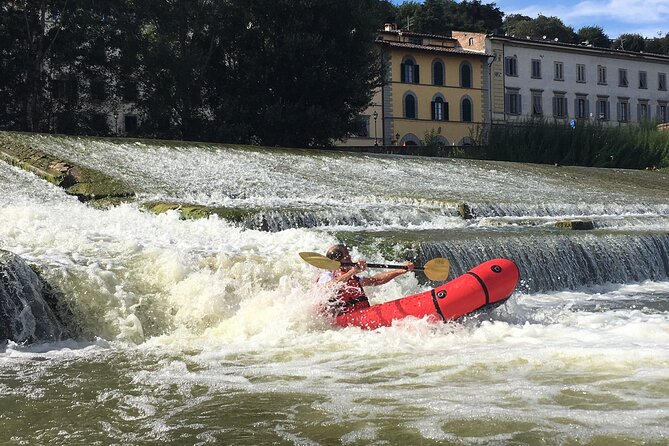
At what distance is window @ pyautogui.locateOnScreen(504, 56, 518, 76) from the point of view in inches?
1906

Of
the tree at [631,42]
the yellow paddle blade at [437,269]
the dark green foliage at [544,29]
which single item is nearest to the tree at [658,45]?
the tree at [631,42]

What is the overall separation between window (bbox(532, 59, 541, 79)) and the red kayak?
44.2m

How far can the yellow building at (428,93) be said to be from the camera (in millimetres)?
43969

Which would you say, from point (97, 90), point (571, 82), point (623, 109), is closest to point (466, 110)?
point (571, 82)

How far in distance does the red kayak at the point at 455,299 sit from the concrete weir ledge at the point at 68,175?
22.6 feet

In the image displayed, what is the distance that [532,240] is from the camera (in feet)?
35.4

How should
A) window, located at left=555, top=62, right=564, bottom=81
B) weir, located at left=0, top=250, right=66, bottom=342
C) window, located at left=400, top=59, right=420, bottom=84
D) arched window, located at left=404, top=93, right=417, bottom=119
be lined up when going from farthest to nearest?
window, located at left=555, top=62, right=564, bottom=81, arched window, located at left=404, top=93, right=417, bottom=119, window, located at left=400, top=59, right=420, bottom=84, weir, located at left=0, top=250, right=66, bottom=342

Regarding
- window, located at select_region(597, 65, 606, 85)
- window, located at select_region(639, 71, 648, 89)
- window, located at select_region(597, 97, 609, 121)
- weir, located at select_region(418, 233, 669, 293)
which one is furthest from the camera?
window, located at select_region(639, 71, 648, 89)

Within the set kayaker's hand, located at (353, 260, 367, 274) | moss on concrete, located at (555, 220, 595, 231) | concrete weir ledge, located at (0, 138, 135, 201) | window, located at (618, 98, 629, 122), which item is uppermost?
window, located at (618, 98, 629, 122)

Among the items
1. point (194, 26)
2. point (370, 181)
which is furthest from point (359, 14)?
point (370, 181)

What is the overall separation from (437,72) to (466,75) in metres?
2.03

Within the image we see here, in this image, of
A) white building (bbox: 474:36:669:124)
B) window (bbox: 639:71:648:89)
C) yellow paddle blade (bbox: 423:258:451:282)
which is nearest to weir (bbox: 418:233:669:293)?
yellow paddle blade (bbox: 423:258:451:282)

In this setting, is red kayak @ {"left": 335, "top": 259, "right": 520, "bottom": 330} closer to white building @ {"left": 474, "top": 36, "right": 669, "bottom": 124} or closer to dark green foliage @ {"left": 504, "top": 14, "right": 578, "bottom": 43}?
white building @ {"left": 474, "top": 36, "right": 669, "bottom": 124}

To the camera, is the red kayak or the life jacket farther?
the life jacket
